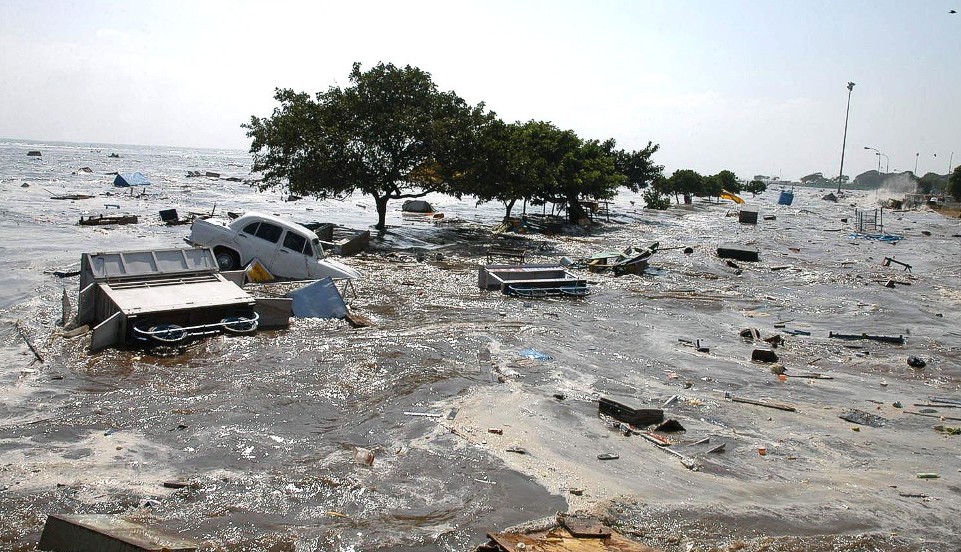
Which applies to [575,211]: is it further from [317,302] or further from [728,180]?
[728,180]

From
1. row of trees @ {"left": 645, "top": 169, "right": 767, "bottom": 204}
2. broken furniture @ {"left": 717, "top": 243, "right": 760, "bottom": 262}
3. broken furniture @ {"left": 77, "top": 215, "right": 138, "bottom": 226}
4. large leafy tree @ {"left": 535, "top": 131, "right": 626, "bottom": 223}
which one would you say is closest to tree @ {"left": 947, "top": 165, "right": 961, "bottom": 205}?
row of trees @ {"left": 645, "top": 169, "right": 767, "bottom": 204}

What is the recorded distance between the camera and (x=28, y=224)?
1141 inches

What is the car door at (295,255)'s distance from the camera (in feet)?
56.6

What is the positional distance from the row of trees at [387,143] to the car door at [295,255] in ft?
36.9

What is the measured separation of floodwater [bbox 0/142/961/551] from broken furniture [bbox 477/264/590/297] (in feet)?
2.21

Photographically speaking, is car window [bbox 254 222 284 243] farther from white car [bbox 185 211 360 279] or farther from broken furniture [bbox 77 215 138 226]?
broken furniture [bbox 77 215 138 226]

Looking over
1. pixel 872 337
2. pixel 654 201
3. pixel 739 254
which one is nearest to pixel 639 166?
pixel 654 201

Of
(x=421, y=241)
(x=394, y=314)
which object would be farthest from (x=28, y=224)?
(x=394, y=314)

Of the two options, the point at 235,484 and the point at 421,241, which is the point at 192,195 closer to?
the point at 421,241

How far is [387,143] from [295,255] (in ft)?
42.1

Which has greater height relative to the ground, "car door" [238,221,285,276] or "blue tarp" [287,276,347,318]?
"car door" [238,221,285,276]

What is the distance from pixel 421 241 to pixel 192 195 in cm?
2991

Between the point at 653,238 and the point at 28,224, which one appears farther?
the point at 653,238

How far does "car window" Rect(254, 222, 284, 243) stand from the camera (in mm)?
17438
